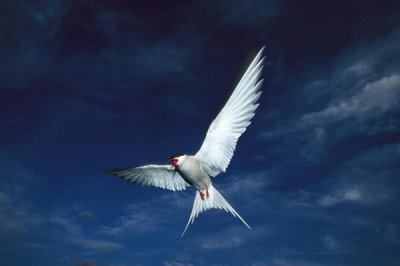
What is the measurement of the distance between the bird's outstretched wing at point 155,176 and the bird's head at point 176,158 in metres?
0.45

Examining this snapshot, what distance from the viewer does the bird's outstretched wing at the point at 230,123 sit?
8.16m

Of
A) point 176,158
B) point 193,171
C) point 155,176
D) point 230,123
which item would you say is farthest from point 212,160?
point 155,176

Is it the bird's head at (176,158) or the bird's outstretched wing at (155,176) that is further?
the bird's outstretched wing at (155,176)

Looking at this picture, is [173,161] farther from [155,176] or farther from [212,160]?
[155,176]

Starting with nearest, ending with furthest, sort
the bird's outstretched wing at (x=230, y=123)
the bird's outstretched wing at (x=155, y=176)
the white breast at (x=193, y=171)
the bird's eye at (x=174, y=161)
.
Answer: 1. the bird's outstretched wing at (x=230, y=123)
2. the white breast at (x=193, y=171)
3. the bird's eye at (x=174, y=161)
4. the bird's outstretched wing at (x=155, y=176)

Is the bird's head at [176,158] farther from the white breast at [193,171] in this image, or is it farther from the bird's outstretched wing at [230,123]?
the bird's outstretched wing at [230,123]

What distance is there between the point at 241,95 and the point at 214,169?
3.08 meters

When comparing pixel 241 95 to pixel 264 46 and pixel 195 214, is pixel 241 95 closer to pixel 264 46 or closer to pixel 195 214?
pixel 264 46

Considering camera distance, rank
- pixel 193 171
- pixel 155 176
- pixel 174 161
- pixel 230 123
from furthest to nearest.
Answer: pixel 155 176, pixel 174 161, pixel 193 171, pixel 230 123

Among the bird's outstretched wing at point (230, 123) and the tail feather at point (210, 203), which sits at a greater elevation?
the bird's outstretched wing at point (230, 123)

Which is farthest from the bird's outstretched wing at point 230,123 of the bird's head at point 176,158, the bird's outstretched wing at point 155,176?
the bird's outstretched wing at point 155,176

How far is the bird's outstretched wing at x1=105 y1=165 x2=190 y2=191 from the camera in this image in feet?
36.3

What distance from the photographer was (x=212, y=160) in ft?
34.1

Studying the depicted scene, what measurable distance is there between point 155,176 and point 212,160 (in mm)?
2567
